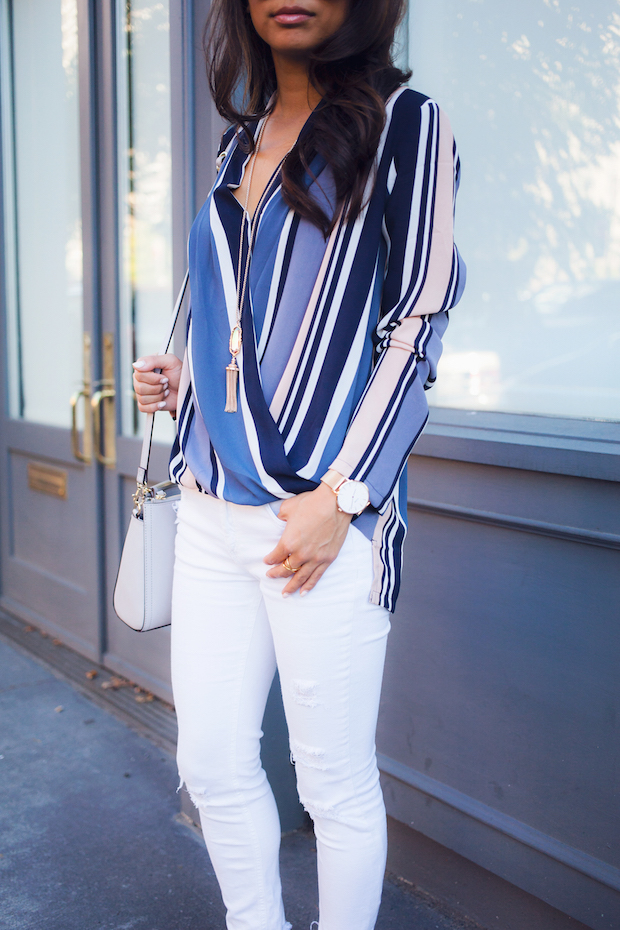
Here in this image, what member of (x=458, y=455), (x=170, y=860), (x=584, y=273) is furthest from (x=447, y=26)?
(x=170, y=860)

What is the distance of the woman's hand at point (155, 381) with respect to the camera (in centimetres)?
144

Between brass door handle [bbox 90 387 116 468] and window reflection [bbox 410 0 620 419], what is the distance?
1.44 metres

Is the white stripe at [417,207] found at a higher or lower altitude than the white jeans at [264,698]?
higher

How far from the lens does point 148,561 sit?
1.47 metres

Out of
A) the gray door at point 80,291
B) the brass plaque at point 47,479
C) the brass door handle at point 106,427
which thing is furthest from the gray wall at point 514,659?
the brass plaque at point 47,479

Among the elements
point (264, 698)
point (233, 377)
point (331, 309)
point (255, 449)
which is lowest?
point (264, 698)

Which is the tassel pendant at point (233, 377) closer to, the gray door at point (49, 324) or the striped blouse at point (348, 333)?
the striped blouse at point (348, 333)

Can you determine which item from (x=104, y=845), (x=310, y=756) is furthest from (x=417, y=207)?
(x=104, y=845)

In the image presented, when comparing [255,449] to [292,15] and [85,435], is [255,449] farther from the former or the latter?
[85,435]

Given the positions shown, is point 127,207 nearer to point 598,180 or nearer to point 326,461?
point 598,180

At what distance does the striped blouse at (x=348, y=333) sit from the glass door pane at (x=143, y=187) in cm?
168

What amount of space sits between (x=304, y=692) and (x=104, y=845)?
4.10 ft

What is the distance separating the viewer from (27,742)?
2.62 meters

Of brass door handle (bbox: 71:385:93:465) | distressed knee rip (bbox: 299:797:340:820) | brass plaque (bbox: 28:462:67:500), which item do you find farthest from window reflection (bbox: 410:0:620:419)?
brass plaque (bbox: 28:462:67:500)
